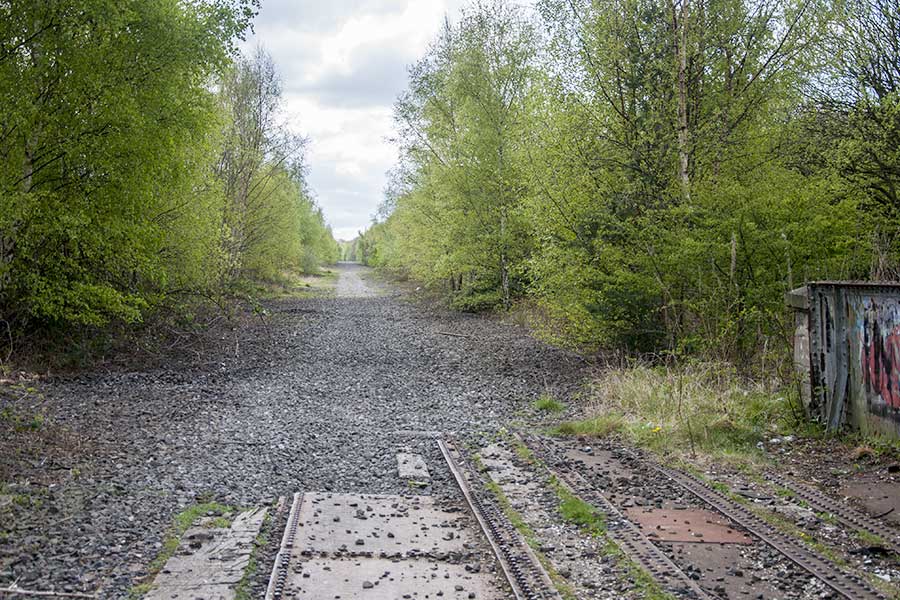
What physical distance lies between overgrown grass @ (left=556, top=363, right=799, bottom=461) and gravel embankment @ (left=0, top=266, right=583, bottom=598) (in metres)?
1.81

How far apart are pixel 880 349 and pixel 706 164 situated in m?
6.90

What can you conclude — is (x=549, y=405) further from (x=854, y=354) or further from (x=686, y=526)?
(x=686, y=526)

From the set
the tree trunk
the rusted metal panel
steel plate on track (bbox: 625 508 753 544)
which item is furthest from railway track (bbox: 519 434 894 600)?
the tree trunk

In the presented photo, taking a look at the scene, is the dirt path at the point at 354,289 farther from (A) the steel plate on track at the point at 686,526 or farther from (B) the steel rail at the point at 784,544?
(A) the steel plate on track at the point at 686,526

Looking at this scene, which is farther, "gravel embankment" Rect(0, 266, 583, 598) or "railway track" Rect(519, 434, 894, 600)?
"gravel embankment" Rect(0, 266, 583, 598)

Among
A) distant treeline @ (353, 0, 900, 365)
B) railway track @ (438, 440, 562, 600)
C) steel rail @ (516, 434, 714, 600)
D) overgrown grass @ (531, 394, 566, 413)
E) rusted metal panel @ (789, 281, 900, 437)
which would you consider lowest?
overgrown grass @ (531, 394, 566, 413)

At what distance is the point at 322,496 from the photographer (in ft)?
22.6

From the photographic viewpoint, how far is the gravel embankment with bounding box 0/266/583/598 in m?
5.73

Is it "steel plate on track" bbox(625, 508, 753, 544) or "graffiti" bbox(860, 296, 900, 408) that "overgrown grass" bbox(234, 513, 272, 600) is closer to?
"steel plate on track" bbox(625, 508, 753, 544)

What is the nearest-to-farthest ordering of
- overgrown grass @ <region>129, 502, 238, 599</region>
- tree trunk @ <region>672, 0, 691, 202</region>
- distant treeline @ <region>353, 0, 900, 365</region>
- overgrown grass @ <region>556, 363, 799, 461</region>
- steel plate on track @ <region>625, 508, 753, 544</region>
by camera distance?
1. overgrown grass @ <region>129, 502, 238, 599</region>
2. steel plate on track @ <region>625, 508, 753, 544</region>
3. overgrown grass @ <region>556, 363, 799, 461</region>
4. distant treeline @ <region>353, 0, 900, 365</region>
5. tree trunk @ <region>672, 0, 691, 202</region>

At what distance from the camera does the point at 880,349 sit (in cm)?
791

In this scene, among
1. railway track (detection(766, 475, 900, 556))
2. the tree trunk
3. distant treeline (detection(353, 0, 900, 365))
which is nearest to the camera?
railway track (detection(766, 475, 900, 556))

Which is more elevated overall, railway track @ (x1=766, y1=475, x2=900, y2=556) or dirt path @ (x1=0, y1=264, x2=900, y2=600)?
dirt path @ (x1=0, y1=264, x2=900, y2=600)

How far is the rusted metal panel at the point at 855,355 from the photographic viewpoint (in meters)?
7.78
